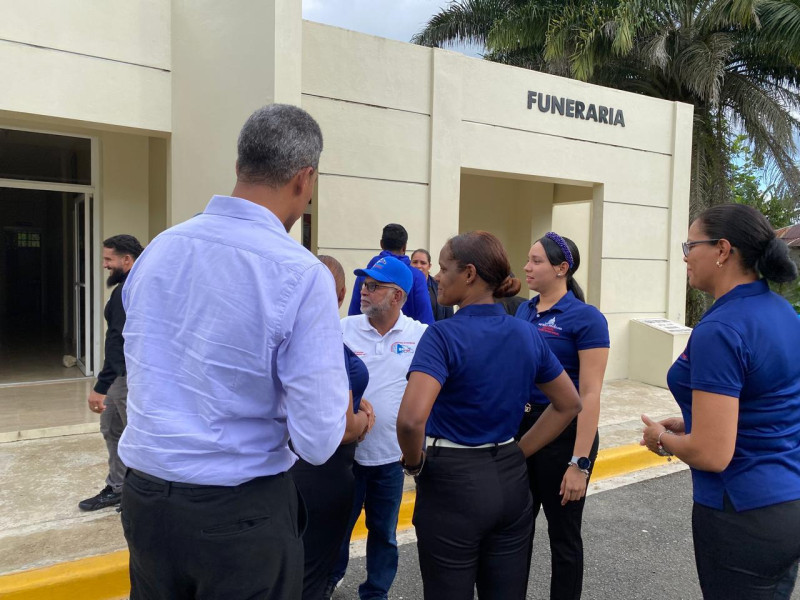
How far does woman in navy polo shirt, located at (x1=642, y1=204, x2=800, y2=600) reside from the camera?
1.99 metres

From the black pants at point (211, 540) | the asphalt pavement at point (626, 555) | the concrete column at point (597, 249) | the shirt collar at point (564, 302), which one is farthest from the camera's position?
the concrete column at point (597, 249)

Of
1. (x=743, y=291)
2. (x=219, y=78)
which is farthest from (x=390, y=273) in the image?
(x=219, y=78)

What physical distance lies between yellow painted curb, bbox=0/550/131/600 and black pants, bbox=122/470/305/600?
229cm

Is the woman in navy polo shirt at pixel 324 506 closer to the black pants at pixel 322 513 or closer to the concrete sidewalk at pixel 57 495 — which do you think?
the black pants at pixel 322 513

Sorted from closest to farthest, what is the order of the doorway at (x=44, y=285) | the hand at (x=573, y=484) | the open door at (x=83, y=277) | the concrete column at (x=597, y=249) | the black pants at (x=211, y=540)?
the black pants at (x=211, y=540), the hand at (x=573, y=484), the open door at (x=83, y=277), the doorway at (x=44, y=285), the concrete column at (x=597, y=249)

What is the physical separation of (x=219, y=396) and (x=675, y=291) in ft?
33.4

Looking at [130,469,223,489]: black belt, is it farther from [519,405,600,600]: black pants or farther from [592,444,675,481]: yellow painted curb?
[592,444,675,481]: yellow painted curb

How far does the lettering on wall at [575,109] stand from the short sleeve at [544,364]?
6.85 m

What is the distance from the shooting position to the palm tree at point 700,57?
1327 cm

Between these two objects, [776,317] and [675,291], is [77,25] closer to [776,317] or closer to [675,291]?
[776,317]

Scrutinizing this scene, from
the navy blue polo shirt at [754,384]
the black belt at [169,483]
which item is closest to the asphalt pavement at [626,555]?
the navy blue polo shirt at [754,384]

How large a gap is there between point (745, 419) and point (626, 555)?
8.35 feet

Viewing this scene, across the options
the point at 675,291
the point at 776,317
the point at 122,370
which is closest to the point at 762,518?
the point at 776,317

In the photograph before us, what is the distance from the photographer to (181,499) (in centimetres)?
155
